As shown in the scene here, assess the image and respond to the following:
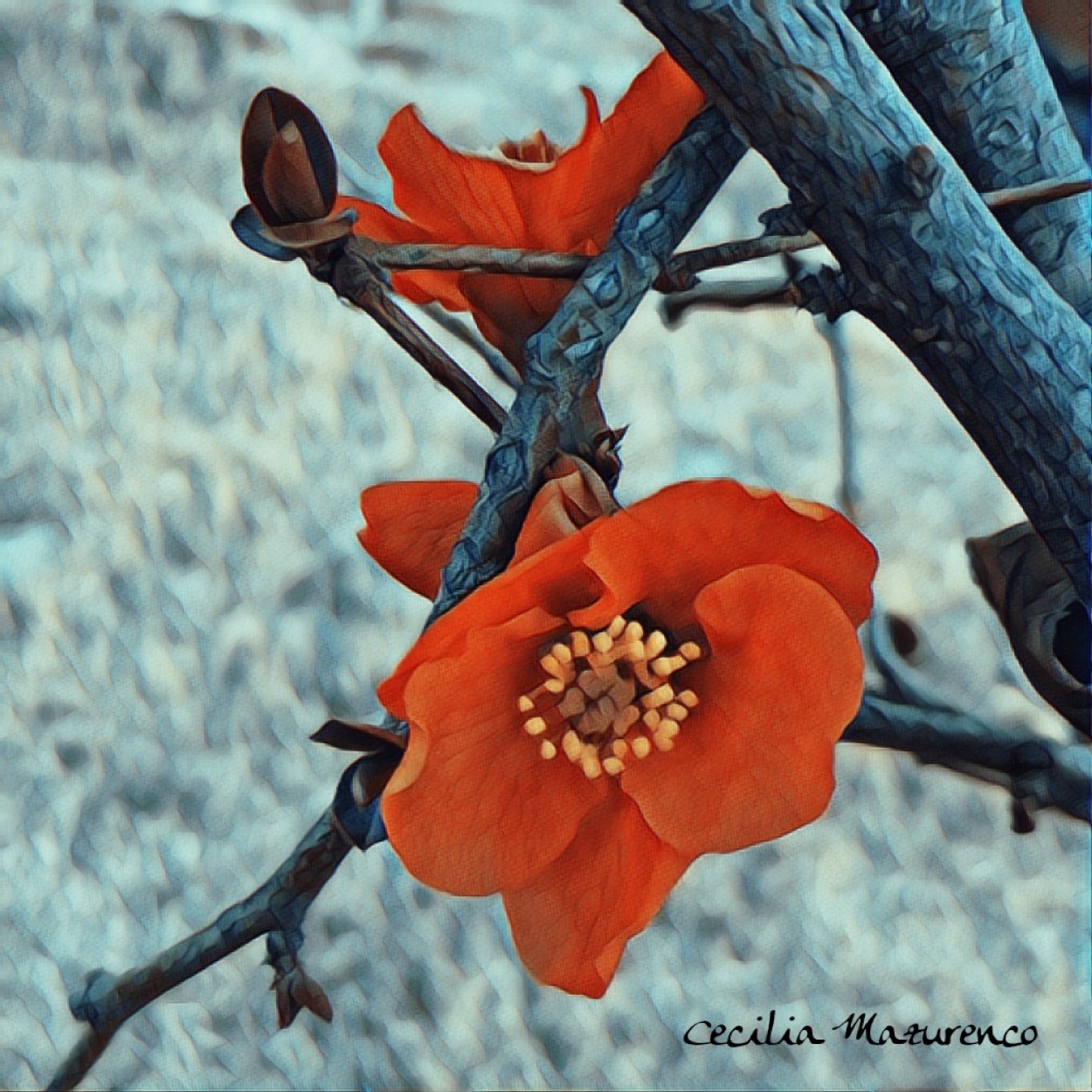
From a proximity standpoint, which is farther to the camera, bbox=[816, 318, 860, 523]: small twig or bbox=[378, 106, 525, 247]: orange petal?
bbox=[816, 318, 860, 523]: small twig

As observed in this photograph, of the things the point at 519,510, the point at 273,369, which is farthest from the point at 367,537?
the point at 273,369

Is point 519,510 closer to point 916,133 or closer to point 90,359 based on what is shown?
point 916,133

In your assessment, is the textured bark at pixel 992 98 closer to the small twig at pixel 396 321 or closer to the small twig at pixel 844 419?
the small twig at pixel 396 321

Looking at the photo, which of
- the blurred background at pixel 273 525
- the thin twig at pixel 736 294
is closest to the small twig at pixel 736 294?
the thin twig at pixel 736 294

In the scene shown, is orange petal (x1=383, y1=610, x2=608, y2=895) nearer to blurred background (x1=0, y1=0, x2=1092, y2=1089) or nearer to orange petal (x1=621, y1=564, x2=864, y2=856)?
orange petal (x1=621, y1=564, x2=864, y2=856)

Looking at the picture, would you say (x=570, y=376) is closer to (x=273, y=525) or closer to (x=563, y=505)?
(x=563, y=505)

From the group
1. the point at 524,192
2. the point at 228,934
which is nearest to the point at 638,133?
the point at 524,192

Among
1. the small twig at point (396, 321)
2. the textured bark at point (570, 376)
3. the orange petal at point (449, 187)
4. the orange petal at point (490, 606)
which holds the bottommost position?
the orange petal at point (490, 606)

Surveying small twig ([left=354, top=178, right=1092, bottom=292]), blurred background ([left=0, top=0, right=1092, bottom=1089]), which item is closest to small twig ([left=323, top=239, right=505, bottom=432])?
small twig ([left=354, top=178, right=1092, bottom=292])
